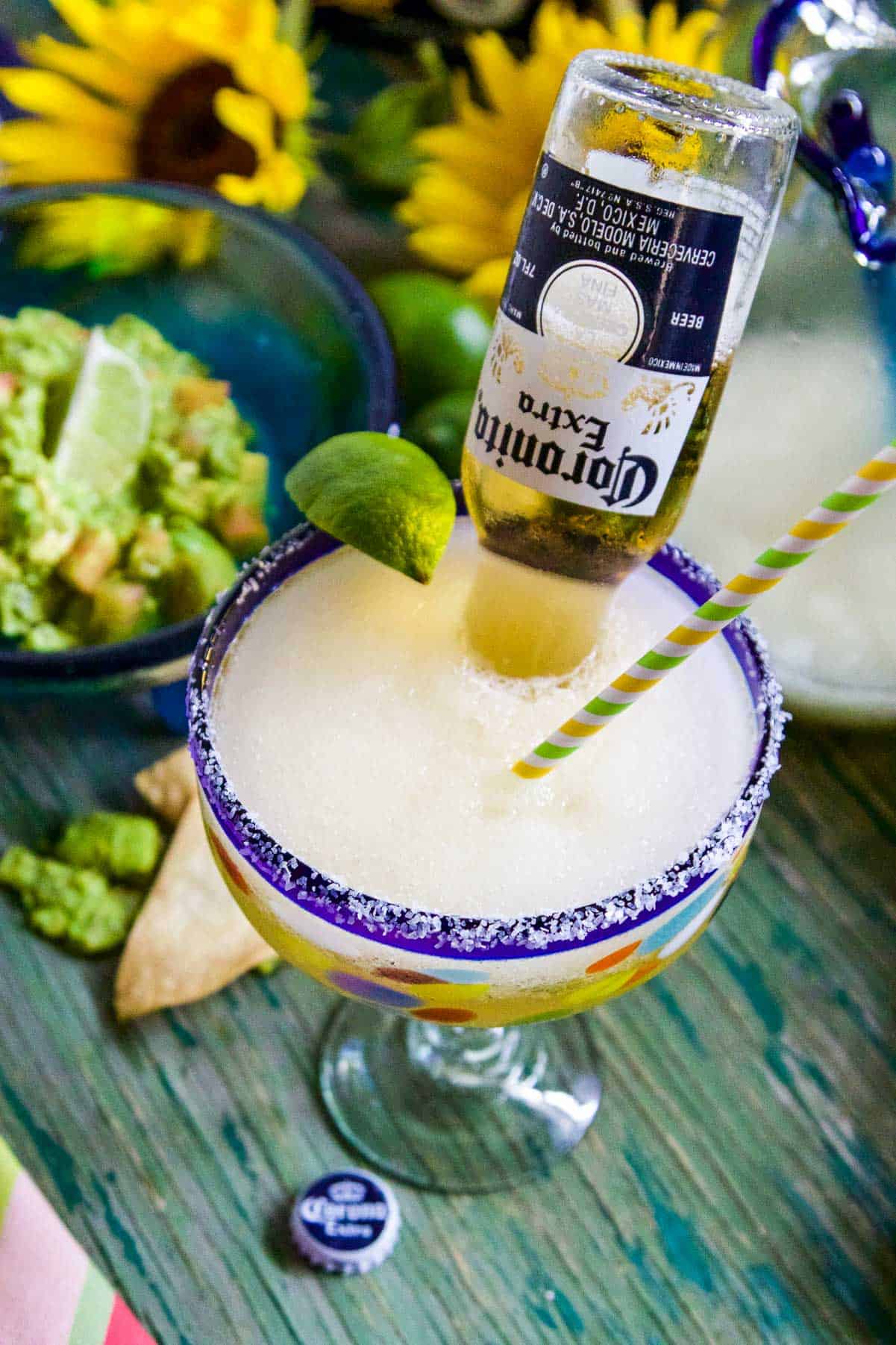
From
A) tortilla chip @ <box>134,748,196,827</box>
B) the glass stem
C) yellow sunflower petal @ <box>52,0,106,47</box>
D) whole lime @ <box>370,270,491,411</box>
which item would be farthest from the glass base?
yellow sunflower petal @ <box>52,0,106,47</box>

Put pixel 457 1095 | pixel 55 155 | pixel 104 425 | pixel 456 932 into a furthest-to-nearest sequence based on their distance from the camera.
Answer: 1. pixel 55 155
2. pixel 104 425
3. pixel 457 1095
4. pixel 456 932

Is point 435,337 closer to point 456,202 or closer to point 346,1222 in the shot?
point 456,202

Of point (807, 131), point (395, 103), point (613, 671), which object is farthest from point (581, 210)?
point (395, 103)

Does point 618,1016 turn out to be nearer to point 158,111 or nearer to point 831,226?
point 831,226

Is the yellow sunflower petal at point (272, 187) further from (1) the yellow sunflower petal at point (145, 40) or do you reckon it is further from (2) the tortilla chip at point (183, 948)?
(2) the tortilla chip at point (183, 948)

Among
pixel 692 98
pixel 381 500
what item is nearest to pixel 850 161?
pixel 692 98

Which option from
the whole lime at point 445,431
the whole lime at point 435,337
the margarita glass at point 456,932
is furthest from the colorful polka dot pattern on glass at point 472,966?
the whole lime at point 435,337
